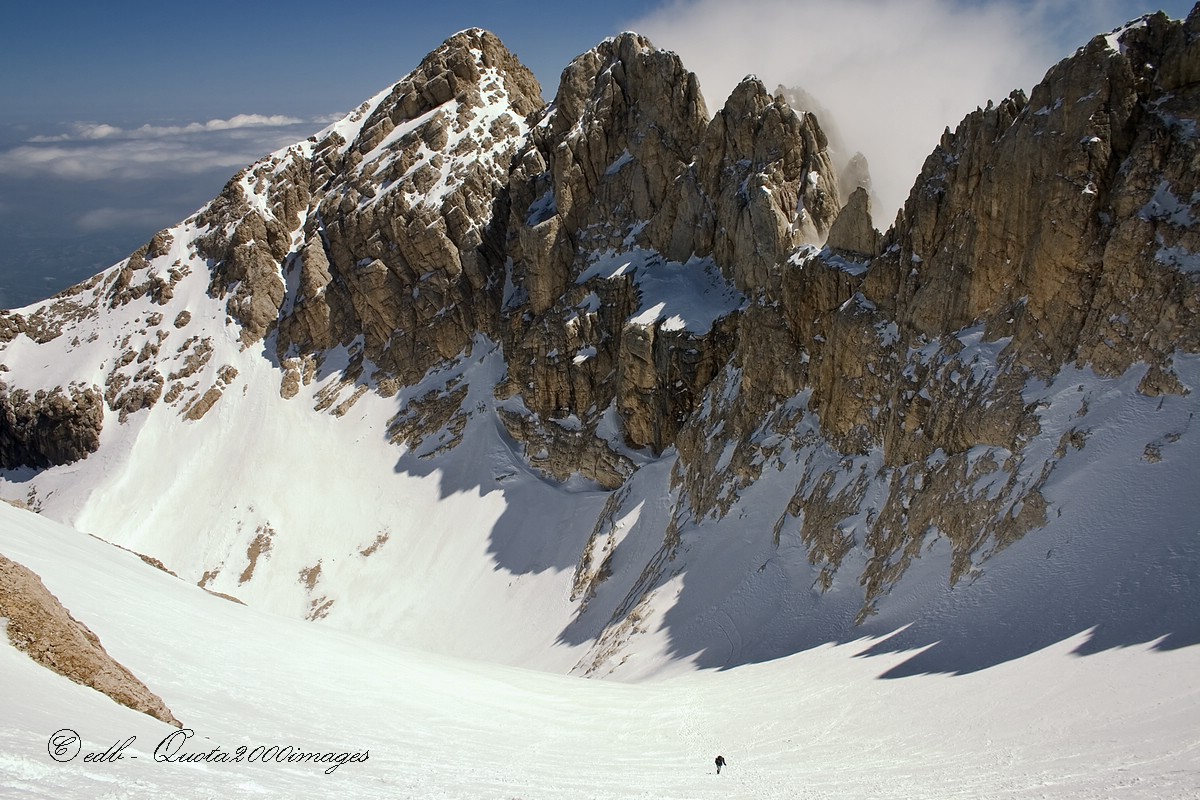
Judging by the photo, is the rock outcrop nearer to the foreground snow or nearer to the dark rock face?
the foreground snow

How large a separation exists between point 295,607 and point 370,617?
22.1 feet

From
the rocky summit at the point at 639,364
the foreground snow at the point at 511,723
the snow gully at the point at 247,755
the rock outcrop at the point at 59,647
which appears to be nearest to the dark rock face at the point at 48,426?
the rocky summit at the point at 639,364

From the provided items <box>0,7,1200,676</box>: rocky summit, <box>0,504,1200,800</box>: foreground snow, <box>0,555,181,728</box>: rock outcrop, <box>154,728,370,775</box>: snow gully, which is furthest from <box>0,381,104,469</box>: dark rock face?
<box>154,728,370,775</box>: snow gully

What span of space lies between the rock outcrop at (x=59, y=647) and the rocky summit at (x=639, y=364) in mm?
22066

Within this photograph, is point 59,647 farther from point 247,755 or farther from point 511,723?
point 511,723

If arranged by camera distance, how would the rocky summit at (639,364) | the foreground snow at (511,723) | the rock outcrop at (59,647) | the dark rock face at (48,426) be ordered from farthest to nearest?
1. the dark rock face at (48,426)
2. the rocky summit at (639,364)
3. the rock outcrop at (59,647)
4. the foreground snow at (511,723)

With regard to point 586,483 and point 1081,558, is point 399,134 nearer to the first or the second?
point 586,483

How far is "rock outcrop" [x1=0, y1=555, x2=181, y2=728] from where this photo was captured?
1180 centimetres

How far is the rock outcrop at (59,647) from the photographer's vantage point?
11805 millimetres

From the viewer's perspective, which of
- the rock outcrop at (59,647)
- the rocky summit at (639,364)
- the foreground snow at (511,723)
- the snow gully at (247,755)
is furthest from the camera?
the rocky summit at (639,364)

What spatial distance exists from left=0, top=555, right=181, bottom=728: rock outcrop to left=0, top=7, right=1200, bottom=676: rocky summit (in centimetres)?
2207

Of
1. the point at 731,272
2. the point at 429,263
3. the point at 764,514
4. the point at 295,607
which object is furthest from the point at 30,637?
the point at 429,263

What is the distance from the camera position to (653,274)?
61.6 meters

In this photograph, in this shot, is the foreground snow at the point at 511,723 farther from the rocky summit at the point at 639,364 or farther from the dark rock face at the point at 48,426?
the dark rock face at the point at 48,426
